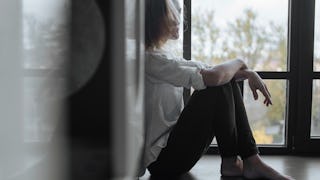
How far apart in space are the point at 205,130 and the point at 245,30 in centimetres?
79

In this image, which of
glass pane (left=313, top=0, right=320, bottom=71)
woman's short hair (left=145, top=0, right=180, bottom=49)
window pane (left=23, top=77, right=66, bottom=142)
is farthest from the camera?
glass pane (left=313, top=0, right=320, bottom=71)

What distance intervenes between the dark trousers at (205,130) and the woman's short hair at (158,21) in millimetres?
260

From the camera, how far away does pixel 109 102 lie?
1.41ft

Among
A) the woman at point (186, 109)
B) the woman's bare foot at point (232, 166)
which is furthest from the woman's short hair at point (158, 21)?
the woman's bare foot at point (232, 166)

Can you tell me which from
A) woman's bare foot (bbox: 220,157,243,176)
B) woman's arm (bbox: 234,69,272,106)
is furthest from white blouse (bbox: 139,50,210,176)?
woman's bare foot (bbox: 220,157,243,176)

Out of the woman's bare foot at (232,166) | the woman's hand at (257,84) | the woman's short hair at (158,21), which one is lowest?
the woman's bare foot at (232,166)

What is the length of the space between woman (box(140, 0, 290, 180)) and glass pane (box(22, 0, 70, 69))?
1.02 m

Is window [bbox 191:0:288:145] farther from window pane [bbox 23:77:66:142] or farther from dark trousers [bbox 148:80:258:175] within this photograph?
window pane [bbox 23:77:66:142]

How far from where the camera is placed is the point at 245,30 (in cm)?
207

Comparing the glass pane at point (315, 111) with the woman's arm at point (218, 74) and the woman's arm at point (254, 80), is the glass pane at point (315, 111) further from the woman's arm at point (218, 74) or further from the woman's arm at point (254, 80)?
the woman's arm at point (218, 74)

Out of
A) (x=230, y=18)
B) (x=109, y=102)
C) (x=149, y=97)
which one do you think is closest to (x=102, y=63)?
(x=109, y=102)

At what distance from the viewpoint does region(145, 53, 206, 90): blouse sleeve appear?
1400 mm

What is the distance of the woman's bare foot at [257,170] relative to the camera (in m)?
1.48

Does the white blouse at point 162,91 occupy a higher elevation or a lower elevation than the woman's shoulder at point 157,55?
lower
